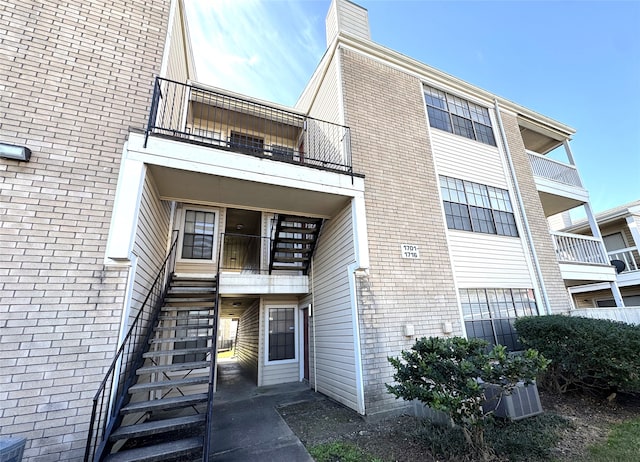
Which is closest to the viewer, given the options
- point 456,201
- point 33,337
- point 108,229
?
point 33,337

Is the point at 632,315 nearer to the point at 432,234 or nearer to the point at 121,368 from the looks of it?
the point at 432,234

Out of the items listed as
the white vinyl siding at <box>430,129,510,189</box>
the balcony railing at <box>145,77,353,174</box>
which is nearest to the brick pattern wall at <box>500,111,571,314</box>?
the white vinyl siding at <box>430,129,510,189</box>

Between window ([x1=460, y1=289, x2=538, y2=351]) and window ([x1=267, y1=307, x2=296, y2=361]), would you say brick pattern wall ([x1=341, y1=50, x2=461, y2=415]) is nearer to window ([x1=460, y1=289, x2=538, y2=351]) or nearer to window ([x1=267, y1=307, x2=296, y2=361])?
window ([x1=460, y1=289, x2=538, y2=351])

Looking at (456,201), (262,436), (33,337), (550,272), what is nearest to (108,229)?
(33,337)

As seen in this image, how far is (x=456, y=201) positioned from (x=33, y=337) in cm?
870

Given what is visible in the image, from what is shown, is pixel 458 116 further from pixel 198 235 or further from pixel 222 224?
pixel 198 235

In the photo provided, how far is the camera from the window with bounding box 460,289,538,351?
254 inches

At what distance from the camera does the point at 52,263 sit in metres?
3.50

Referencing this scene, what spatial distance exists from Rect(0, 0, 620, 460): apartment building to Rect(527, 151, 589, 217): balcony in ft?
0.30

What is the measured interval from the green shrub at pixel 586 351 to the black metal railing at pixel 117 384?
7.54 metres

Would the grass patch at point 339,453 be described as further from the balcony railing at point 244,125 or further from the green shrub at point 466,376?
the balcony railing at point 244,125

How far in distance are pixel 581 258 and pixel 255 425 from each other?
1153 cm

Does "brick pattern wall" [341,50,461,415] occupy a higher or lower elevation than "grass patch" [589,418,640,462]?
higher

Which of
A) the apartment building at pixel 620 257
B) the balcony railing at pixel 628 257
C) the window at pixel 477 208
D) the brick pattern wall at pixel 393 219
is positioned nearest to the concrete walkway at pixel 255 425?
the brick pattern wall at pixel 393 219
